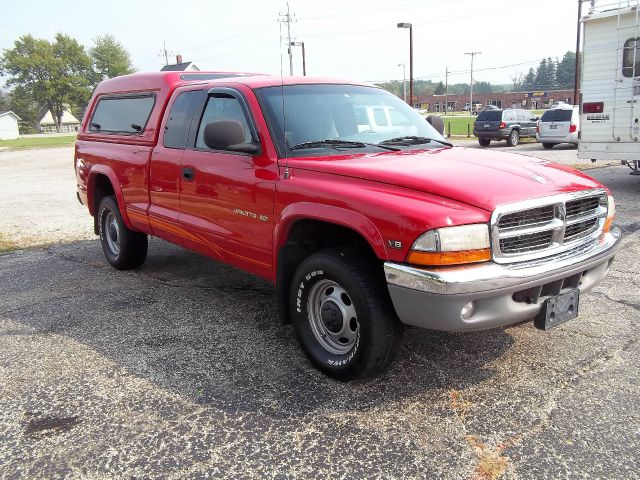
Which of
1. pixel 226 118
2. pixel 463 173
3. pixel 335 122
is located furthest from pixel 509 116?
pixel 463 173

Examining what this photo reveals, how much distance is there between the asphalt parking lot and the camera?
8.81ft

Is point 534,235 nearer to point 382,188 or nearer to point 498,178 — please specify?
point 498,178

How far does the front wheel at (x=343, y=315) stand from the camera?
10.2 ft

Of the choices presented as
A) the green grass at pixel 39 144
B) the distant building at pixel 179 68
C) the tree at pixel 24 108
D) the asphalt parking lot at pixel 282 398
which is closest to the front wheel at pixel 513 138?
the distant building at pixel 179 68

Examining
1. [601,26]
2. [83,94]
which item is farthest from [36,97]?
[601,26]

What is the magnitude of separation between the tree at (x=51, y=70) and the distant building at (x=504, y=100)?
64375 millimetres

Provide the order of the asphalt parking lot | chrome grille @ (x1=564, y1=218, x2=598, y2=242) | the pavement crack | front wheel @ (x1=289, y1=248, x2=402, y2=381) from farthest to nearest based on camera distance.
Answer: the pavement crack → chrome grille @ (x1=564, y1=218, x2=598, y2=242) → front wheel @ (x1=289, y1=248, x2=402, y2=381) → the asphalt parking lot

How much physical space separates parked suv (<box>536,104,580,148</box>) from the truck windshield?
59.7 ft

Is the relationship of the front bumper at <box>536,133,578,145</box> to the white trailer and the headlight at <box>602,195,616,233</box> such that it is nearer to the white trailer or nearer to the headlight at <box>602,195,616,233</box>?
the white trailer

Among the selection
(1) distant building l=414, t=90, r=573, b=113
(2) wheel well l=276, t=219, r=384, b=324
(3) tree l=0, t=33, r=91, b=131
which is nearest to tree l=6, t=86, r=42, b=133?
(3) tree l=0, t=33, r=91, b=131

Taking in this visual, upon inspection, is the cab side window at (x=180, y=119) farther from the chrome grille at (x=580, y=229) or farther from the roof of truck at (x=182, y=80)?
the chrome grille at (x=580, y=229)

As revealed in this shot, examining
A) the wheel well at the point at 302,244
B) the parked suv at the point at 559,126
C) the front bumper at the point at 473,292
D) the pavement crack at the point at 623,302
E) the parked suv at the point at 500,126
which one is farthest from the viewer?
the parked suv at the point at 500,126

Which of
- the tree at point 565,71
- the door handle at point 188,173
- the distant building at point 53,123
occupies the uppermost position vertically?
the tree at point 565,71

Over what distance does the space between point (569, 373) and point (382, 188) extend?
65.9 inches
